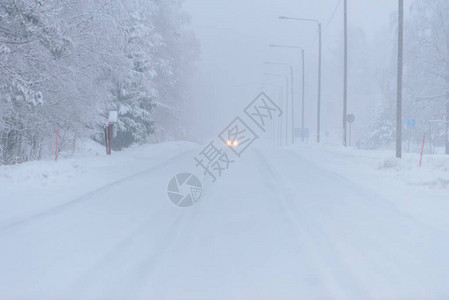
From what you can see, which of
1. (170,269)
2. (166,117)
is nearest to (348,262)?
(170,269)

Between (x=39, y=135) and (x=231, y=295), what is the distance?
1553cm

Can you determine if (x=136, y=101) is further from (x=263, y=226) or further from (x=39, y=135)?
(x=263, y=226)

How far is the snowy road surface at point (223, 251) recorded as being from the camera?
206 inches

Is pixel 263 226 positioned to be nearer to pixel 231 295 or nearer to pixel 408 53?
pixel 231 295

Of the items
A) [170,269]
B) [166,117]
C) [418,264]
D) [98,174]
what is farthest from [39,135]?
[166,117]

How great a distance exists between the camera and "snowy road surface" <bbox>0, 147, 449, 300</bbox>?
5234 mm

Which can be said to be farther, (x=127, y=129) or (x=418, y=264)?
(x=127, y=129)

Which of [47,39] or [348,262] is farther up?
[47,39]

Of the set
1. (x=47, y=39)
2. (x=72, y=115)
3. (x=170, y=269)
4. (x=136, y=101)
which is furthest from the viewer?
(x=136, y=101)

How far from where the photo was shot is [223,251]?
21.9 feet

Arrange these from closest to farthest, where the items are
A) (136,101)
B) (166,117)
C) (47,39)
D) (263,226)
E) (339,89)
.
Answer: (263,226)
(47,39)
(136,101)
(166,117)
(339,89)

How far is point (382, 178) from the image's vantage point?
15859 millimetres

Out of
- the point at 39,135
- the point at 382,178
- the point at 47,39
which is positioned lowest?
the point at 382,178

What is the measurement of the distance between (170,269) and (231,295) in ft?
3.52
